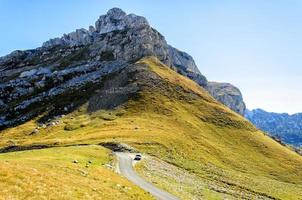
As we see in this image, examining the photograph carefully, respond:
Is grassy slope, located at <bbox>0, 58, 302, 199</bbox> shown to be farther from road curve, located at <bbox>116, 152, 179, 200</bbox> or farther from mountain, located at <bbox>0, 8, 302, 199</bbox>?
road curve, located at <bbox>116, 152, 179, 200</bbox>

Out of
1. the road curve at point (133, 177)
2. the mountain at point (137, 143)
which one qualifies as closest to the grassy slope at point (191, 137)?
the mountain at point (137, 143)

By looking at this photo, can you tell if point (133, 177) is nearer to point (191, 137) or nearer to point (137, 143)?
point (137, 143)

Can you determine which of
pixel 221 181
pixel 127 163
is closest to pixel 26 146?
pixel 127 163

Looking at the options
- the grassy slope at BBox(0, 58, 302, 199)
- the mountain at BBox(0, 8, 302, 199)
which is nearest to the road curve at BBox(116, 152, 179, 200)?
the mountain at BBox(0, 8, 302, 199)

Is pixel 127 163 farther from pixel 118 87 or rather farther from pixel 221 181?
pixel 118 87

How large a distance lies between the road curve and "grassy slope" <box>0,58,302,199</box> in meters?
13.3

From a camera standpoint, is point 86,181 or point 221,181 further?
point 221,181

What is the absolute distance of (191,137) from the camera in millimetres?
133500

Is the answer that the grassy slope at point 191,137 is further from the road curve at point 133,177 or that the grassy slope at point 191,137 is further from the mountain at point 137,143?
the road curve at point 133,177

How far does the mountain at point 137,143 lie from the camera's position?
156ft

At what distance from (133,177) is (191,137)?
66.3 m

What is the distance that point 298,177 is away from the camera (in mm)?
122750

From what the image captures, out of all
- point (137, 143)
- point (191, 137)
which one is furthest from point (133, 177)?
point (191, 137)

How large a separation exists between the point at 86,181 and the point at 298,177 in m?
97.2
